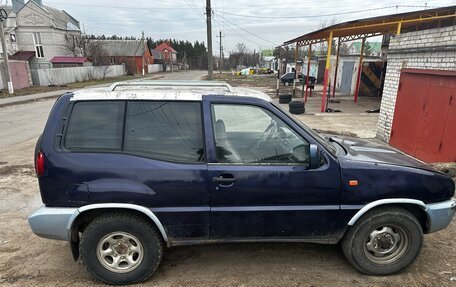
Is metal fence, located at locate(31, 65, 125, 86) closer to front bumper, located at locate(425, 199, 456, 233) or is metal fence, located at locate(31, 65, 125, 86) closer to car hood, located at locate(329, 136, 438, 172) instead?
car hood, located at locate(329, 136, 438, 172)

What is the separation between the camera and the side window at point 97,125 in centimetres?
293

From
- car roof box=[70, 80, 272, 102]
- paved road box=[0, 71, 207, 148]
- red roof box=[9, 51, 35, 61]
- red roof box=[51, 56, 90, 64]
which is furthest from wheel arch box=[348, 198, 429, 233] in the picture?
red roof box=[9, 51, 35, 61]

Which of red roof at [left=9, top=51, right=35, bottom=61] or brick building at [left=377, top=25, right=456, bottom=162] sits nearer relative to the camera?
brick building at [left=377, top=25, right=456, bottom=162]

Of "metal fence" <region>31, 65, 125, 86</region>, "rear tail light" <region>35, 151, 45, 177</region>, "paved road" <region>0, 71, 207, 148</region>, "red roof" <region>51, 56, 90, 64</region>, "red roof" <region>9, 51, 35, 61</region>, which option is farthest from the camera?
"red roof" <region>51, 56, 90, 64</region>

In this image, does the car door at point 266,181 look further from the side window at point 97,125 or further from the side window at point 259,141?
the side window at point 97,125

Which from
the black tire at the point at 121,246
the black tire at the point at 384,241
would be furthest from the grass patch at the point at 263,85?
the black tire at the point at 121,246

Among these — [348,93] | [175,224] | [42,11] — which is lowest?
[348,93]

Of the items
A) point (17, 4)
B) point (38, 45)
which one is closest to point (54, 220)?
point (38, 45)

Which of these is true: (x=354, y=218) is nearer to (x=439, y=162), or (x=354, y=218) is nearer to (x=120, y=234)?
(x=120, y=234)

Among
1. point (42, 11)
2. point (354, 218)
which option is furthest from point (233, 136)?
point (42, 11)

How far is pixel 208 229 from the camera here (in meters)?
3.05

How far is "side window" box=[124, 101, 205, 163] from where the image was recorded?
2.95 meters

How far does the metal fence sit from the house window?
8031 millimetres

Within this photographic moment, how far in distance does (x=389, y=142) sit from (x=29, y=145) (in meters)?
9.60
